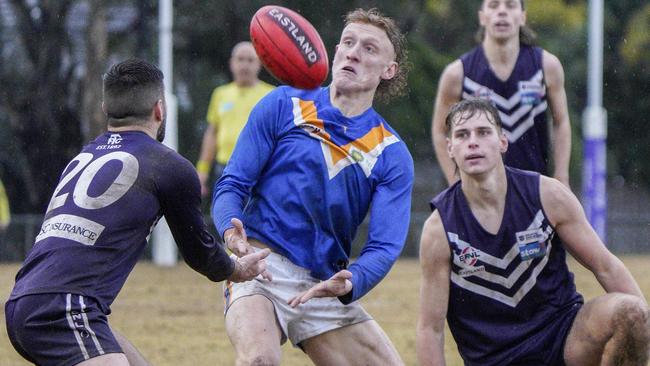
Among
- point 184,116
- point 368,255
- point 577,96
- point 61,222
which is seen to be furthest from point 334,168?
point 577,96

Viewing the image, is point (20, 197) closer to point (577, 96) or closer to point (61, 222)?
point (577, 96)

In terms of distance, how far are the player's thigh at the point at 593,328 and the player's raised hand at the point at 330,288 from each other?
114 cm

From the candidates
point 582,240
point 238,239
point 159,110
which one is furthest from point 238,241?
point 582,240

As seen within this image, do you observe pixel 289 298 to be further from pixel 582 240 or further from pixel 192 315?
pixel 192 315

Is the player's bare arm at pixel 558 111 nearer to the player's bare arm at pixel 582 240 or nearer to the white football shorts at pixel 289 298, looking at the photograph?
the player's bare arm at pixel 582 240

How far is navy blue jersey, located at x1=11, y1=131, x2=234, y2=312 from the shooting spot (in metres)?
4.44

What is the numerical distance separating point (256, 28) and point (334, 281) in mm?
1415

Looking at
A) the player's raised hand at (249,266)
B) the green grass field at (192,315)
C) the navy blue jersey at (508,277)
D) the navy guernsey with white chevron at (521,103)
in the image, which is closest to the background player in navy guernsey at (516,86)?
the navy guernsey with white chevron at (521,103)

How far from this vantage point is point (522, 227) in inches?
212

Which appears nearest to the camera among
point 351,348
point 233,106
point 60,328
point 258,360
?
point 60,328

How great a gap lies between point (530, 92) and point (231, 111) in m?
5.28

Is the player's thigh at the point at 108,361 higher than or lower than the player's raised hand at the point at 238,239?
lower

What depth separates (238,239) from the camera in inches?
196

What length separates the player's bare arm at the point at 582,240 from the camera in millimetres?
5328
